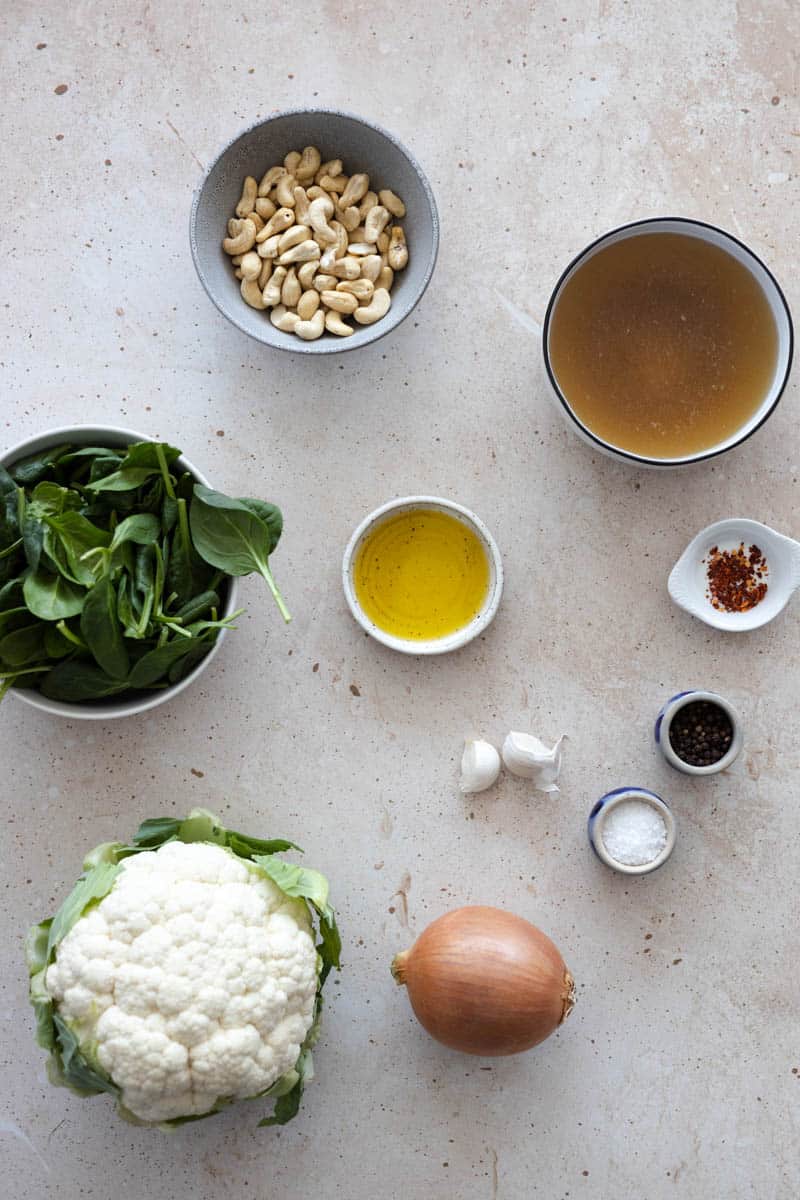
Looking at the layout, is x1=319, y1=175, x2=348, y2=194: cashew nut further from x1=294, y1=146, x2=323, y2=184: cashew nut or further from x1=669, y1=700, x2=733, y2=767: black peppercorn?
x1=669, y1=700, x2=733, y2=767: black peppercorn

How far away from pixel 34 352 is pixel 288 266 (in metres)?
0.32

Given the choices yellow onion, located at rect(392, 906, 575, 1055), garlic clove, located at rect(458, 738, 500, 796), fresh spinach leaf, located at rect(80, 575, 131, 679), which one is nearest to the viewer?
fresh spinach leaf, located at rect(80, 575, 131, 679)

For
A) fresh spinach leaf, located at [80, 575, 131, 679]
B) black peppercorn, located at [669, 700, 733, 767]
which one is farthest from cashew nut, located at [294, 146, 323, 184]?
black peppercorn, located at [669, 700, 733, 767]

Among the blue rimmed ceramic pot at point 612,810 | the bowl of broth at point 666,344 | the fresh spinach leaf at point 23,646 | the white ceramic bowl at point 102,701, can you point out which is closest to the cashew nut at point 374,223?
the bowl of broth at point 666,344

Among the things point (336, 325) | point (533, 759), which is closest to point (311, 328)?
point (336, 325)

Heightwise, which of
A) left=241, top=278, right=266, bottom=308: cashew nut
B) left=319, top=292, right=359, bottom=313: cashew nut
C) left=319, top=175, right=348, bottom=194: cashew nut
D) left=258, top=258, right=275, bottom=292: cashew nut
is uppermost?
left=319, top=175, right=348, bottom=194: cashew nut

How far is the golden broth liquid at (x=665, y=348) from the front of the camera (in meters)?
1.21

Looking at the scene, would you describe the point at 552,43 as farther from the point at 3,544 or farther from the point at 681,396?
the point at 3,544

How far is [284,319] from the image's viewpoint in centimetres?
120

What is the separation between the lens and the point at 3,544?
1.08 m

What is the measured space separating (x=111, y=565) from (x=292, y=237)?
17.4 inches

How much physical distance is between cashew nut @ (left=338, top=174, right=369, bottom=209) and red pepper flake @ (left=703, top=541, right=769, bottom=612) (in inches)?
23.7

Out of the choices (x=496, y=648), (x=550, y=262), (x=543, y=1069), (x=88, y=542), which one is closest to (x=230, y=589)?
(x=88, y=542)

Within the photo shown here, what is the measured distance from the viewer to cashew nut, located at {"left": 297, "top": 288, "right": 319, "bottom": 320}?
47.3 inches
